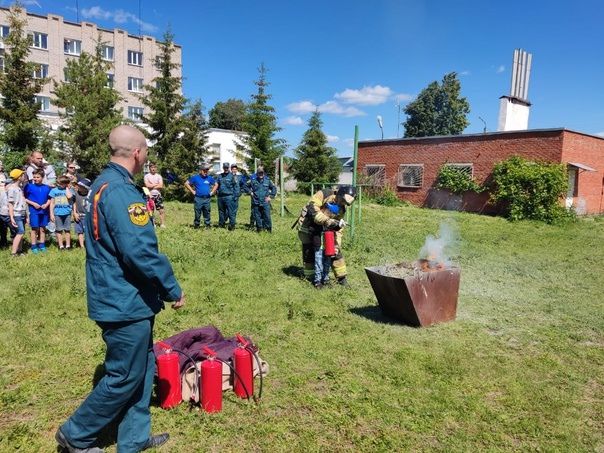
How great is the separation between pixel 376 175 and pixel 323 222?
1980 cm

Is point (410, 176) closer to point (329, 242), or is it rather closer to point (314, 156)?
point (314, 156)

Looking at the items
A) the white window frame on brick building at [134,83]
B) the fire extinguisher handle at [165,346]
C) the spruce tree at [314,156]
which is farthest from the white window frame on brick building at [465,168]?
the white window frame on brick building at [134,83]

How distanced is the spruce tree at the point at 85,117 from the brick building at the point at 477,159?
14.8 meters

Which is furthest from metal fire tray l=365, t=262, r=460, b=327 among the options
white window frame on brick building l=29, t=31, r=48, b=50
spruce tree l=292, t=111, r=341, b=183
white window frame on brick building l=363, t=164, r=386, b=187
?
white window frame on brick building l=29, t=31, r=48, b=50

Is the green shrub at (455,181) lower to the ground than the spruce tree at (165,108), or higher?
lower

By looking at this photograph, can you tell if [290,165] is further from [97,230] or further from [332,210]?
[97,230]

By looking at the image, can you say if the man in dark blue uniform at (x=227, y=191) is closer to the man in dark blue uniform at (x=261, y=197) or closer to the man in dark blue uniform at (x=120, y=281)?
the man in dark blue uniform at (x=261, y=197)

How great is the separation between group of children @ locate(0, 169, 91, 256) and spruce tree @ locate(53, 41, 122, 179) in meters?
12.6

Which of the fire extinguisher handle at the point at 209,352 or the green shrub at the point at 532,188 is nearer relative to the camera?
the fire extinguisher handle at the point at 209,352

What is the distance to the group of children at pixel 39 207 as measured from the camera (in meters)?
8.59

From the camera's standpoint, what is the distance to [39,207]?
29.0ft

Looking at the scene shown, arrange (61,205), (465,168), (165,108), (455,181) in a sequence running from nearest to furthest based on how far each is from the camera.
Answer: (61,205)
(165,108)
(465,168)
(455,181)

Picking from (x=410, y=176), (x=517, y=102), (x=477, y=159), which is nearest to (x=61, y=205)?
(x=477, y=159)

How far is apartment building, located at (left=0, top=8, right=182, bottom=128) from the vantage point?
1665 inches
